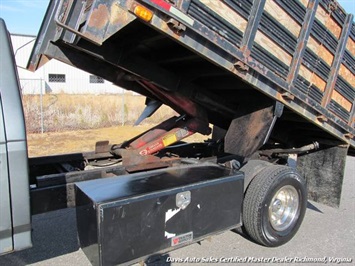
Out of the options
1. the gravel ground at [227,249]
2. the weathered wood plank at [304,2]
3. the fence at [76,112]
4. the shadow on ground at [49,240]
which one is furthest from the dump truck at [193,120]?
the fence at [76,112]

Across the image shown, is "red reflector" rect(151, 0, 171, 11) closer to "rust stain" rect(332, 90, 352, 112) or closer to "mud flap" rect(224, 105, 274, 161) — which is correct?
"mud flap" rect(224, 105, 274, 161)

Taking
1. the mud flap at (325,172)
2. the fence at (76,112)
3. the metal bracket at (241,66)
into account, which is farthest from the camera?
the fence at (76,112)

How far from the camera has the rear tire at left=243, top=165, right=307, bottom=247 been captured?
149 inches

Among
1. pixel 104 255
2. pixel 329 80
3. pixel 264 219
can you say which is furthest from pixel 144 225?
pixel 329 80

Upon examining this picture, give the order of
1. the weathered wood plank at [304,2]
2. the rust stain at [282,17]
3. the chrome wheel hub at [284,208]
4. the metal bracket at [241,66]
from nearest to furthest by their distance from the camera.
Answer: the metal bracket at [241,66], the rust stain at [282,17], the weathered wood plank at [304,2], the chrome wheel hub at [284,208]

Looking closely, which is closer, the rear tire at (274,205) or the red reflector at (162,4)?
the red reflector at (162,4)

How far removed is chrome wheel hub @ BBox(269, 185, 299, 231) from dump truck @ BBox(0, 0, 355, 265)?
0.01 meters

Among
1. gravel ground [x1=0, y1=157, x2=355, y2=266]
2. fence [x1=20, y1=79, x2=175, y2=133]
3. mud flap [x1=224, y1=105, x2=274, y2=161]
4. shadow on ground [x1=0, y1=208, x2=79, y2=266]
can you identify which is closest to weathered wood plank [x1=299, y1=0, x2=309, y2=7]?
mud flap [x1=224, y1=105, x2=274, y2=161]

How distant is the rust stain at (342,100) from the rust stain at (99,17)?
2971 mm

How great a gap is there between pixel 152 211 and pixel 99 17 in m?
1.63

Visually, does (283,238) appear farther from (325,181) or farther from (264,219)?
(325,181)

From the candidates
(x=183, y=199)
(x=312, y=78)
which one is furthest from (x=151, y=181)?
(x=312, y=78)

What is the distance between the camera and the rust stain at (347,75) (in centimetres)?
422

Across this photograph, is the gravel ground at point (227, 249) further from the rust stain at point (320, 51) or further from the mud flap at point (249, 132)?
the rust stain at point (320, 51)
